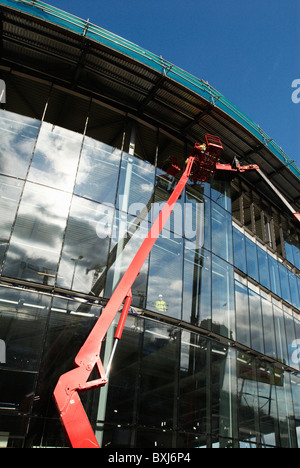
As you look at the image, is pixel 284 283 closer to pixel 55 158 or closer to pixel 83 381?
pixel 55 158

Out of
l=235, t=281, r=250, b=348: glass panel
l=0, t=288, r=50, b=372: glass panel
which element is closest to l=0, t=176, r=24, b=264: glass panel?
l=0, t=288, r=50, b=372: glass panel

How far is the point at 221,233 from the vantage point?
61.3 feet

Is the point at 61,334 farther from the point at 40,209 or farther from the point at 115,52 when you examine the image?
the point at 115,52

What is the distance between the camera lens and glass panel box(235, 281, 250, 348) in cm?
1751

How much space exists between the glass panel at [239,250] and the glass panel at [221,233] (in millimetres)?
637

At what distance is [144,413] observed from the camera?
11969mm

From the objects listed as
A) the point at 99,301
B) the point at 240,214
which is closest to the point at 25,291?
the point at 99,301

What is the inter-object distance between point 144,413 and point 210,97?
14136mm

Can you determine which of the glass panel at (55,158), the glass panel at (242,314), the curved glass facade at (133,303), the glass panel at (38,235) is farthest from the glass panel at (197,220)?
the glass panel at (38,235)

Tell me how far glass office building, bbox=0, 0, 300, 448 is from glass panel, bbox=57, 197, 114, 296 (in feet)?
0.15

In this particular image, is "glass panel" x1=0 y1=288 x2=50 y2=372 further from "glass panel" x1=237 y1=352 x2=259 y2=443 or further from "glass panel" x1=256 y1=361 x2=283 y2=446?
"glass panel" x1=256 y1=361 x2=283 y2=446

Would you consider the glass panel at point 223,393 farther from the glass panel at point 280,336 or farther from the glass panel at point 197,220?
the glass panel at point 280,336

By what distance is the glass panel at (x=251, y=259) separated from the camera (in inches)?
801

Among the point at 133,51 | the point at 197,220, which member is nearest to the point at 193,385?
the point at 197,220
